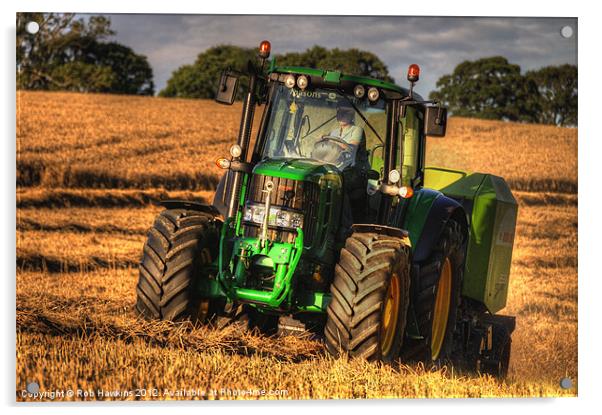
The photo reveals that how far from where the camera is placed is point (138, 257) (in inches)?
536

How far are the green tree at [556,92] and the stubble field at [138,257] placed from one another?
0.84 ft

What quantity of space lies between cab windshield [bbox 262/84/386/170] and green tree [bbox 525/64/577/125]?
189 centimetres

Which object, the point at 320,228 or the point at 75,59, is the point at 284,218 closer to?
the point at 320,228

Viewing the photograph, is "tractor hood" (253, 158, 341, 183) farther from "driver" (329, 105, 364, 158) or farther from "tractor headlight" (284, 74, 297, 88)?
"tractor headlight" (284, 74, 297, 88)

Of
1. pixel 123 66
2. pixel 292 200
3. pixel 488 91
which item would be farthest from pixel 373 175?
pixel 123 66

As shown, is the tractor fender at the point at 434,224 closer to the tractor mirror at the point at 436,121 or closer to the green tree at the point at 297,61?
the tractor mirror at the point at 436,121

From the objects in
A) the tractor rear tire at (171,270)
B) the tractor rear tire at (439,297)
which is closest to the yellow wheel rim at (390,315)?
the tractor rear tire at (439,297)

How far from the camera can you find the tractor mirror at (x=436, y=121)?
859cm

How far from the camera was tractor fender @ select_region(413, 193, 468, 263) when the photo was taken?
9.25 m

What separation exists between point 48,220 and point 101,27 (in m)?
5.05

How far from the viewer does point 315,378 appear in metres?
8.15

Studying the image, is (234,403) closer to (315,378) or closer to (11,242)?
(315,378)

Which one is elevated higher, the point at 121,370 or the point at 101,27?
the point at 101,27
